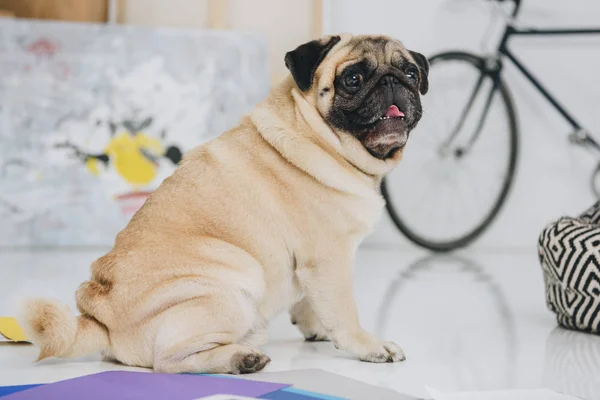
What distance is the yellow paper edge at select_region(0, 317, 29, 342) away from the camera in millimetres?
1702

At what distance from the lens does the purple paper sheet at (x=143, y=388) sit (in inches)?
47.9

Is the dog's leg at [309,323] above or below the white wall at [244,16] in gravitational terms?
below

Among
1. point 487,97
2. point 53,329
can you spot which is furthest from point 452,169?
point 53,329

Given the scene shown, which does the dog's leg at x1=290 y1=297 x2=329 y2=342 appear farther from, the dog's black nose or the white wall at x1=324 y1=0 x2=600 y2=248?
the white wall at x1=324 y1=0 x2=600 y2=248

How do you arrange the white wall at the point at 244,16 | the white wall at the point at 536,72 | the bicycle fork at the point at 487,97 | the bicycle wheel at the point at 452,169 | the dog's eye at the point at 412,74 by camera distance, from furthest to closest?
1. the white wall at the point at 244,16
2. the white wall at the point at 536,72
3. the bicycle wheel at the point at 452,169
4. the bicycle fork at the point at 487,97
5. the dog's eye at the point at 412,74

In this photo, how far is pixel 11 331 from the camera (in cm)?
175

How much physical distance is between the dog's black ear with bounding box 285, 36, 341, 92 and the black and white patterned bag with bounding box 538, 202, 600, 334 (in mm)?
803

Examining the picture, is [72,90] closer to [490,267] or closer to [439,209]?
[439,209]

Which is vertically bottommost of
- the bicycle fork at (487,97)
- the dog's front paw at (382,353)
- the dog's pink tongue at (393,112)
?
the dog's front paw at (382,353)

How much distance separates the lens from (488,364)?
5.32 feet

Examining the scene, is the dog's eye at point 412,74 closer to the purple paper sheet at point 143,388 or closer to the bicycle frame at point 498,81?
the purple paper sheet at point 143,388

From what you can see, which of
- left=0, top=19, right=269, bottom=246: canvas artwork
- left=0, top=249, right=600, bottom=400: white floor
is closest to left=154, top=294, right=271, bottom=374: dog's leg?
left=0, top=249, right=600, bottom=400: white floor

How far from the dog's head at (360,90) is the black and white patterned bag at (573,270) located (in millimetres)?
590

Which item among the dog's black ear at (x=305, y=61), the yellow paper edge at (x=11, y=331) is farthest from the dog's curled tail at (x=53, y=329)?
the dog's black ear at (x=305, y=61)
